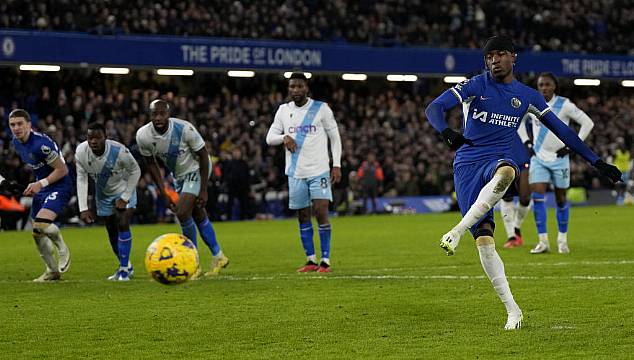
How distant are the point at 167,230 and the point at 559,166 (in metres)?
12.2

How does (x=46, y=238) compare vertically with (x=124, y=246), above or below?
above

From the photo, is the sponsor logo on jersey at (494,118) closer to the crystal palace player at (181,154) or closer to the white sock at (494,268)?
the white sock at (494,268)

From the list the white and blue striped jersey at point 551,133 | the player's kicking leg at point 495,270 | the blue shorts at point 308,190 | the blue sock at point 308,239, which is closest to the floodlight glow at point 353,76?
the white and blue striped jersey at point 551,133

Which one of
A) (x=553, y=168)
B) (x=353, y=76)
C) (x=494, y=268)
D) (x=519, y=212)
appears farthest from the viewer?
(x=353, y=76)

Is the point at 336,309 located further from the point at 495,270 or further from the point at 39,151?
the point at 39,151

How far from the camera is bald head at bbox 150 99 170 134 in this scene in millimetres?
13438

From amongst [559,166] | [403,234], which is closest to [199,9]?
[403,234]

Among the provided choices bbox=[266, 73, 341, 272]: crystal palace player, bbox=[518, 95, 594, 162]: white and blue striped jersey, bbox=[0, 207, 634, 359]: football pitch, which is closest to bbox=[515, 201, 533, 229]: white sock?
bbox=[0, 207, 634, 359]: football pitch

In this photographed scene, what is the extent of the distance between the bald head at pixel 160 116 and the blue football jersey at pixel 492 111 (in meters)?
5.23

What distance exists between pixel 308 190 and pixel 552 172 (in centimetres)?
439

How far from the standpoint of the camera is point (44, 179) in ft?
45.1

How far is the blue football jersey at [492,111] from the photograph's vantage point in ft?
29.9

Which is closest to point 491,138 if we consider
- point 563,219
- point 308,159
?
point 308,159

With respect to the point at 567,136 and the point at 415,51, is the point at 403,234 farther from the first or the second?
the point at 415,51
